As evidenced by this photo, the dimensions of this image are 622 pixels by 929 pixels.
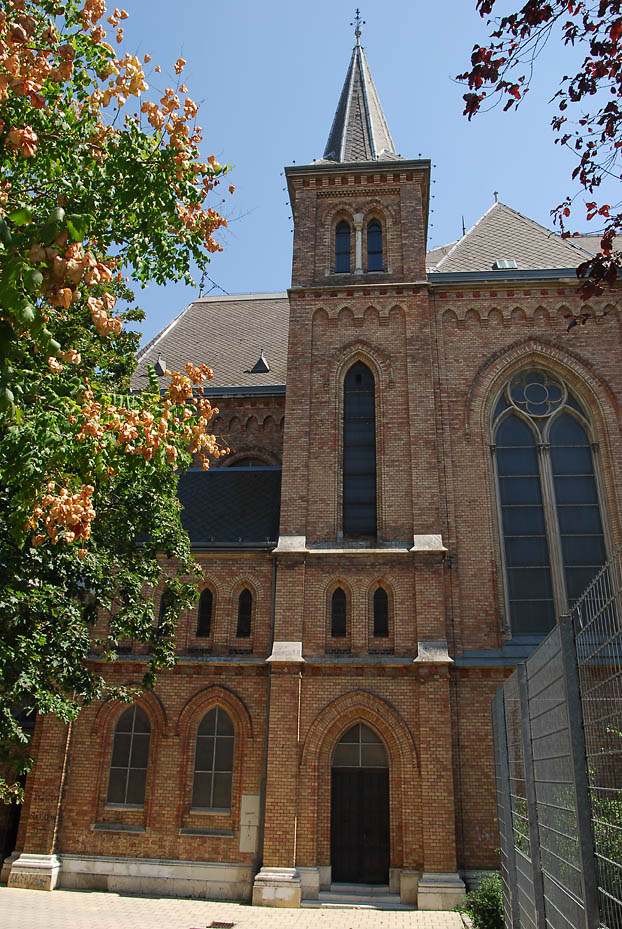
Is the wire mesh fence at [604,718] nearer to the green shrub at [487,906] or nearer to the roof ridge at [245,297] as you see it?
the green shrub at [487,906]

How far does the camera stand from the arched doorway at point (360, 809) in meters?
13.4

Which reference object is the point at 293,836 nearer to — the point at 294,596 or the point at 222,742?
the point at 222,742

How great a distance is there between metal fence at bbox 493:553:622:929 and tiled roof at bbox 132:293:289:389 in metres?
16.9

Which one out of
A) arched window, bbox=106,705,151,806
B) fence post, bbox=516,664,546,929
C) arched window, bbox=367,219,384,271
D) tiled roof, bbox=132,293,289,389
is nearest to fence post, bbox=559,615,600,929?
fence post, bbox=516,664,546,929

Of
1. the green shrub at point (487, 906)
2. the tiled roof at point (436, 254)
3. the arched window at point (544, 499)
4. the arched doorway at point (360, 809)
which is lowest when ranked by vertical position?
the green shrub at point (487, 906)

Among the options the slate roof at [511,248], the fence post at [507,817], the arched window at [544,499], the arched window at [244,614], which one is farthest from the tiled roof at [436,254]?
the fence post at [507,817]

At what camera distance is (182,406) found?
7.01 metres

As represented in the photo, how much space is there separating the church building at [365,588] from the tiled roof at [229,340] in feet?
13.9

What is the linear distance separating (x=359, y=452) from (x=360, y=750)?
6387mm

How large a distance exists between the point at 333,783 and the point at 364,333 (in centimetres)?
998

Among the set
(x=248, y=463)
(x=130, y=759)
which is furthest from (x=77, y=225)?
(x=248, y=463)

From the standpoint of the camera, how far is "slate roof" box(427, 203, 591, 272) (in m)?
18.9

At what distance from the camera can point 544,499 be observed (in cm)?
1606

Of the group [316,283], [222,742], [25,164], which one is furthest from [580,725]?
[316,283]
